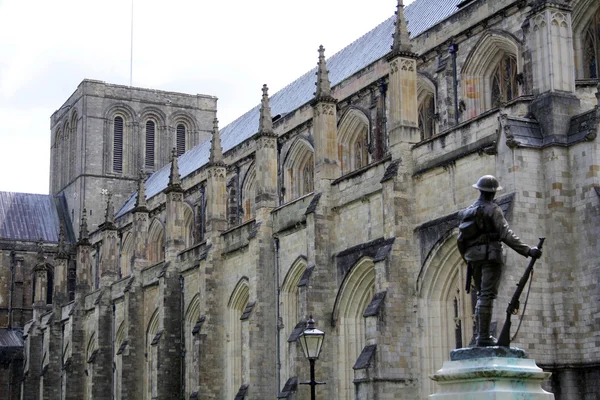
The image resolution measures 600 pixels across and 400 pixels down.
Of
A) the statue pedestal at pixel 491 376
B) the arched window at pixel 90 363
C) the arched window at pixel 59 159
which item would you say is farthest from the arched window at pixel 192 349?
the arched window at pixel 59 159

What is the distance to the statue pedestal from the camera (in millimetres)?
10344

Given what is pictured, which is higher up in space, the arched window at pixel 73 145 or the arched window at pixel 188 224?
the arched window at pixel 73 145

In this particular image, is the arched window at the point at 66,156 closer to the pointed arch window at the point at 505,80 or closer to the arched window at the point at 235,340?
the arched window at the point at 235,340

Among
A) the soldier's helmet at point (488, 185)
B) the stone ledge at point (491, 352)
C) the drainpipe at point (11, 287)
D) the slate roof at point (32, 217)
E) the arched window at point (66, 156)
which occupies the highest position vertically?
the arched window at point (66, 156)

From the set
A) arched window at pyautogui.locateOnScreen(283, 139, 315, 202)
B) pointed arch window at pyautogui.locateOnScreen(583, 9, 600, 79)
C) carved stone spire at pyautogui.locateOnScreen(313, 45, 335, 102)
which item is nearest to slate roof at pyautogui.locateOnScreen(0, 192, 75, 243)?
arched window at pyautogui.locateOnScreen(283, 139, 315, 202)

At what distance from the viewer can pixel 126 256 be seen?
6303cm

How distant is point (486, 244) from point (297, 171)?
34.9 m

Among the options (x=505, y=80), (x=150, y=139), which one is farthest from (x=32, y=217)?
(x=505, y=80)

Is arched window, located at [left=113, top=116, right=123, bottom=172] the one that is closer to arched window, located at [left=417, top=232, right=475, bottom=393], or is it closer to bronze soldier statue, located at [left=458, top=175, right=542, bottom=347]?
arched window, located at [left=417, top=232, right=475, bottom=393]

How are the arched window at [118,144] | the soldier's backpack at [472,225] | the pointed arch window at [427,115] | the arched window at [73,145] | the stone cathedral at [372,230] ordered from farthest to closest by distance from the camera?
the arched window at [73,145] < the arched window at [118,144] < the pointed arch window at [427,115] < the stone cathedral at [372,230] < the soldier's backpack at [472,225]

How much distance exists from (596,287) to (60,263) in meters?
45.9

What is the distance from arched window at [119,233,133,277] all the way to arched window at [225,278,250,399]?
22728mm

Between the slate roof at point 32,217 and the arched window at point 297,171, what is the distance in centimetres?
3375

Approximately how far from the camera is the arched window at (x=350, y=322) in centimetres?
3122
